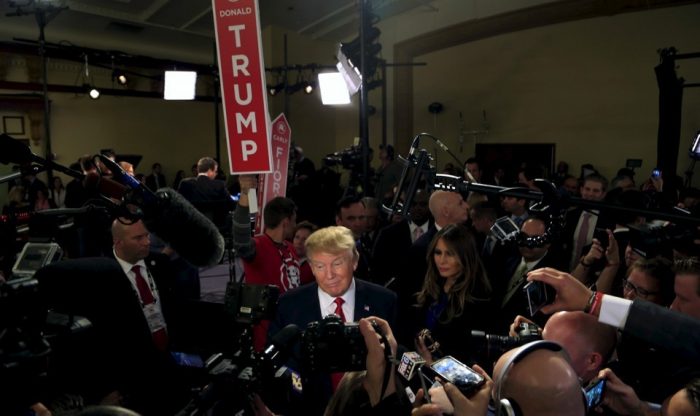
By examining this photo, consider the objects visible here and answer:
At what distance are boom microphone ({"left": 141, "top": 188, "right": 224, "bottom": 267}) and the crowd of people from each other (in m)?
0.09

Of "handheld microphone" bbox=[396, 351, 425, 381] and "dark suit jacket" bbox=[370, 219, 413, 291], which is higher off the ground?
"handheld microphone" bbox=[396, 351, 425, 381]

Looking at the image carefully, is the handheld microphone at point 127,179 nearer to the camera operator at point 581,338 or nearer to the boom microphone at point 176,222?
the boom microphone at point 176,222

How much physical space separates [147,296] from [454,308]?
153 cm

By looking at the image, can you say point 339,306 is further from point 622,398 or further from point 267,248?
point 622,398

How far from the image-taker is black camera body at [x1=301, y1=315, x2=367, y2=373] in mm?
1471

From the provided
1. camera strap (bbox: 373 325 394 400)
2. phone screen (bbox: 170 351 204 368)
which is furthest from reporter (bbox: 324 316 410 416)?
phone screen (bbox: 170 351 204 368)

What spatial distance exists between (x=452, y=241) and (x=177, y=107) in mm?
11468

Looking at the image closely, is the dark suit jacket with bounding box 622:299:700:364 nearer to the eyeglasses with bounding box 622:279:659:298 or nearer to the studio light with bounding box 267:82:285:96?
the eyeglasses with bounding box 622:279:659:298

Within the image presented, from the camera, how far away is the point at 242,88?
8.80 ft

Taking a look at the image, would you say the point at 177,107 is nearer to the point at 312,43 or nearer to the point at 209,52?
the point at 209,52

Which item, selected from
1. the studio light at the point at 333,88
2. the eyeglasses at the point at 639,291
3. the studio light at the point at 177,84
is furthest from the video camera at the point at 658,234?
the studio light at the point at 177,84

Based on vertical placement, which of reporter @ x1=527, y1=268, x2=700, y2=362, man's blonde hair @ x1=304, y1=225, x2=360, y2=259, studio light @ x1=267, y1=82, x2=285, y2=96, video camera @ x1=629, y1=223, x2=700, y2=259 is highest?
studio light @ x1=267, y1=82, x2=285, y2=96

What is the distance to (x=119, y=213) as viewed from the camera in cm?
129

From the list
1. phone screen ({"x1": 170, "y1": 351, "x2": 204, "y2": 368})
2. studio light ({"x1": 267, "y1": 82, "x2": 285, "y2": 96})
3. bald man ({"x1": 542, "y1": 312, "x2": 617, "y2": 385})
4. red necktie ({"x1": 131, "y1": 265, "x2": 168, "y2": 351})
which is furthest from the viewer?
studio light ({"x1": 267, "y1": 82, "x2": 285, "y2": 96})
